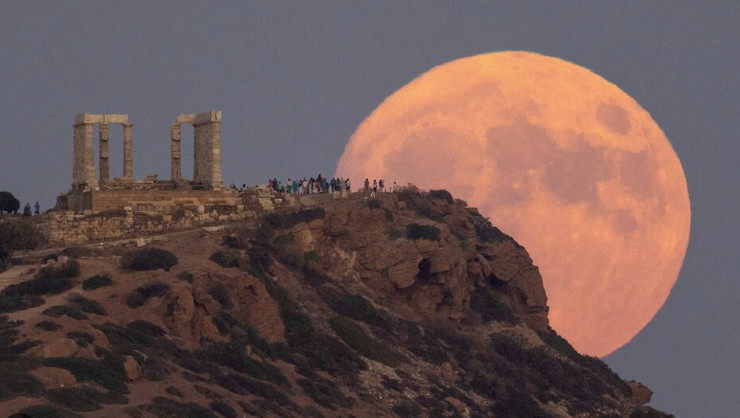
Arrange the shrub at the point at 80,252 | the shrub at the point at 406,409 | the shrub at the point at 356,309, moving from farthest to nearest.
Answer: the shrub at the point at 356,309
the shrub at the point at 80,252
the shrub at the point at 406,409

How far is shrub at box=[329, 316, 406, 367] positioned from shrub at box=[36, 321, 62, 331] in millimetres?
20675

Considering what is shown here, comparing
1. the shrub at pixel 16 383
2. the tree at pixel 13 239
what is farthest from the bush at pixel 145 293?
the shrub at pixel 16 383

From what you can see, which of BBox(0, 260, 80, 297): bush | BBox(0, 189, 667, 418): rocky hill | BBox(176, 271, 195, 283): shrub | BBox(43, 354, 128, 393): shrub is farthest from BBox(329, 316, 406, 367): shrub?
BBox(43, 354, 128, 393): shrub

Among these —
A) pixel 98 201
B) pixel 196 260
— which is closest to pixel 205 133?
pixel 98 201

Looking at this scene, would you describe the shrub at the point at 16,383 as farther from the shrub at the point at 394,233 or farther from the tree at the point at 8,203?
the tree at the point at 8,203

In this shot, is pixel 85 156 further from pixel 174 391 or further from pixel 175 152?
pixel 174 391

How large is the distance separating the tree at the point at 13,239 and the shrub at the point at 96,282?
930cm

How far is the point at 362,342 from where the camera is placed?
9306 centimetres

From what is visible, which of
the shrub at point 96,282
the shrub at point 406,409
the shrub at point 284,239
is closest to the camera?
the shrub at point 96,282

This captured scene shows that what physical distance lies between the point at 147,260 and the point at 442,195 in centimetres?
2939

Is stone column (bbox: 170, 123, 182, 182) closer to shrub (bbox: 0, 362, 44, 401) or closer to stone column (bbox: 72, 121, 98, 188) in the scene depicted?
stone column (bbox: 72, 121, 98, 188)

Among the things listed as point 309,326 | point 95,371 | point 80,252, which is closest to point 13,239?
point 80,252

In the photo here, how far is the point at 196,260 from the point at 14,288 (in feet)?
32.2

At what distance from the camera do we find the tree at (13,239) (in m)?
93.3
